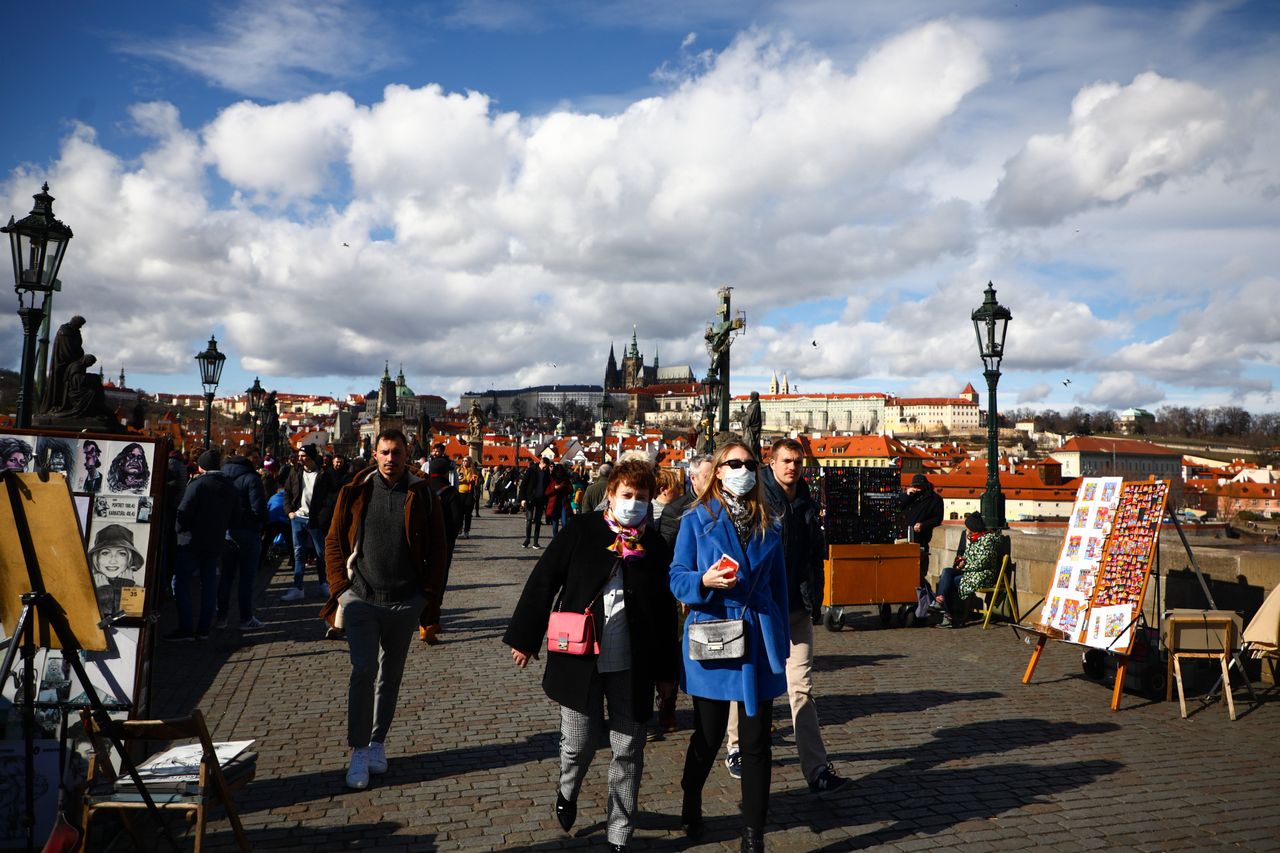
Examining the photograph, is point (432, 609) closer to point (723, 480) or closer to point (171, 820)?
point (171, 820)

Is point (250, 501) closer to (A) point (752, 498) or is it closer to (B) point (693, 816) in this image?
(B) point (693, 816)

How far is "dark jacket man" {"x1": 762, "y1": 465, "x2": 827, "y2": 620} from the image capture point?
536 cm

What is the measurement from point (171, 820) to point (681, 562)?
2.83 meters

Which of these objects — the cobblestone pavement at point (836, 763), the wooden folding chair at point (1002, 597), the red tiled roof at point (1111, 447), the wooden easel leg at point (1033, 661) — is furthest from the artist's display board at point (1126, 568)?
the red tiled roof at point (1111, 447)

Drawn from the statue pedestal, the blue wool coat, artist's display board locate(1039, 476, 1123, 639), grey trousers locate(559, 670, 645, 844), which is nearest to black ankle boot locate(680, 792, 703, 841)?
grey trousers locate(559, 670, 645, 844)

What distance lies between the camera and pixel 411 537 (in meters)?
5.36

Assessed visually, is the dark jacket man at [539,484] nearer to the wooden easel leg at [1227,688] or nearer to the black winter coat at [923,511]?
the black winter coat at [923,511]

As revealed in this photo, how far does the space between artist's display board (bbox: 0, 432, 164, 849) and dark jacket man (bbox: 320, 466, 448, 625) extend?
3.07 ft

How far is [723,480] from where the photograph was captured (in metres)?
4.34

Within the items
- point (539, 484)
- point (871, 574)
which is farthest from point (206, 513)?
point (539, 484)

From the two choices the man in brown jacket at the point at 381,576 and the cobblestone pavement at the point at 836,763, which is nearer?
the cobblestone pavement at the point at 836,763

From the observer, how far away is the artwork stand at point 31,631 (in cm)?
363

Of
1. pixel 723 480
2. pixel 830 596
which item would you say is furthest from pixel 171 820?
pixel 830 596

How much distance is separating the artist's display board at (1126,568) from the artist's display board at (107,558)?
657 centimetres
